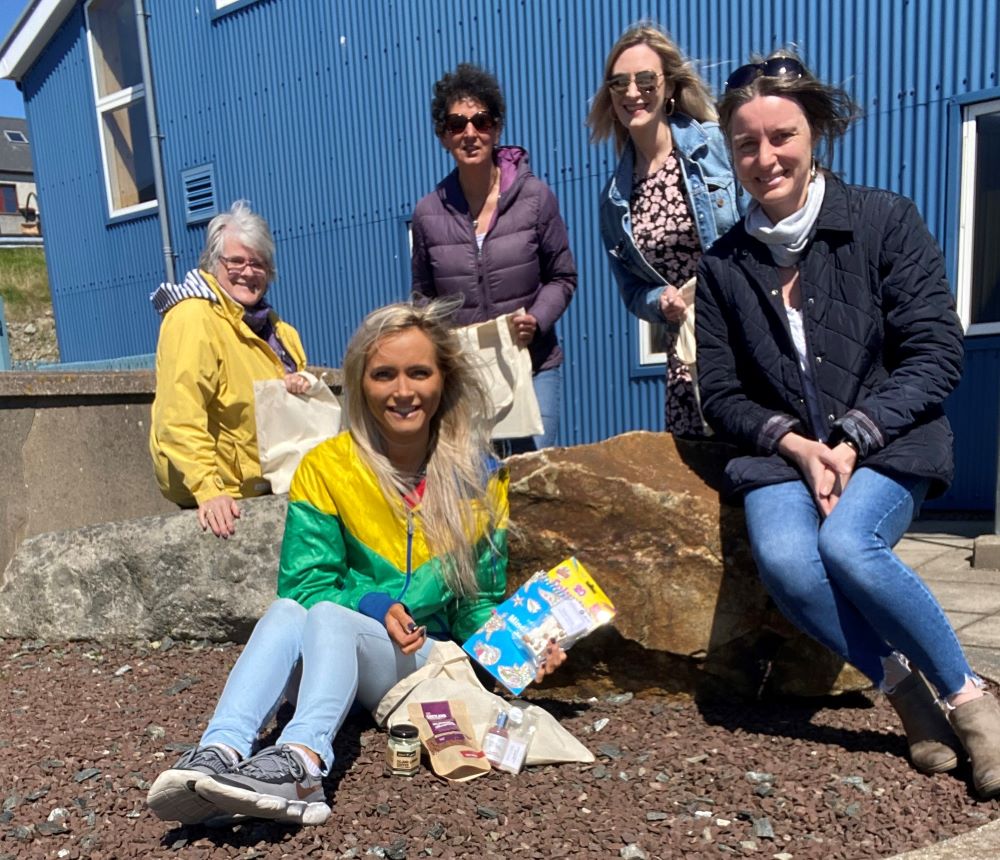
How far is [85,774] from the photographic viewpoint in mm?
2957

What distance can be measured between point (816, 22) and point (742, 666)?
5.19 metres

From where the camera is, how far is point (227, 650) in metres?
4.16

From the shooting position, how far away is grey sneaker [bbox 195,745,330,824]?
7.56ft

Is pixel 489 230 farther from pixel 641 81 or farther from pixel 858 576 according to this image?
pixel 858 576

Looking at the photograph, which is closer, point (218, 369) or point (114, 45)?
point (218, 369)

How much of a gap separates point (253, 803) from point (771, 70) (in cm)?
248

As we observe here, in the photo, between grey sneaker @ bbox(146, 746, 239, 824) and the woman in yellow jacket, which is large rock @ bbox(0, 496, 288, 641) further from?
grey sneaker @ bbox(146, 746, 239, 824)

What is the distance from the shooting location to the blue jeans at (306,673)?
2.61 meters

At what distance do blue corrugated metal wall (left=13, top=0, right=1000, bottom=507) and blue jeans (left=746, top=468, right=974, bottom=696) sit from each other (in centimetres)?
374

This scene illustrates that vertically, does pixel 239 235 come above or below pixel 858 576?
above

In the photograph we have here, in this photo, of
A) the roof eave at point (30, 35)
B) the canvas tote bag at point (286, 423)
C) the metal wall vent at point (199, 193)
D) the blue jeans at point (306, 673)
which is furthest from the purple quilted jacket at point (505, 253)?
the roof eave at point (30, 35)

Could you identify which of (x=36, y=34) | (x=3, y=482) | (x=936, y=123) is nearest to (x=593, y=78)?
(x=936, y=123)

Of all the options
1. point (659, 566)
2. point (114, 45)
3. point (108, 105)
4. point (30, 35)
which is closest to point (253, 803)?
point (659, 566)

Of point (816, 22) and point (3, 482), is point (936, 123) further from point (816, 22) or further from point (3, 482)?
→ point (3, 482)
